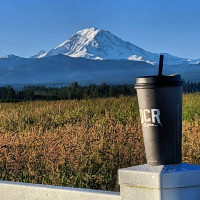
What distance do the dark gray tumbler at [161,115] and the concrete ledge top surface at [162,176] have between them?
141mm

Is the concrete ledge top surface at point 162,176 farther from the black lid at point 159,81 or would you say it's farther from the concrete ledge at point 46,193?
the black lid at point 159,81

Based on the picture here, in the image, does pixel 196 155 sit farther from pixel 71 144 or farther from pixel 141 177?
pixel 141 177

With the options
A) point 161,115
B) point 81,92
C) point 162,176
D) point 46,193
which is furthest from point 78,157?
point 81,92

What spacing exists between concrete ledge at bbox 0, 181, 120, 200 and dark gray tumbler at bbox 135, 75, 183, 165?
27.6 inches

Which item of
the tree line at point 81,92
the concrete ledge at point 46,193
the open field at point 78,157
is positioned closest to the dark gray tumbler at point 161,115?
the concrete ledge at point 46,193

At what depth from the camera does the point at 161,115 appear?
528 centimetres

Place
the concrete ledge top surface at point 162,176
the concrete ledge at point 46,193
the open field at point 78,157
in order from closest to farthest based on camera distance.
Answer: the concrete ledge top surface at point 162,176 < the concrete ledge at point 46,193 < the open field at point 78,157

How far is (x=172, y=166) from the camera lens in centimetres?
536

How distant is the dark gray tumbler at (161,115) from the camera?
525cm

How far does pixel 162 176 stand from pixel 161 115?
575mm

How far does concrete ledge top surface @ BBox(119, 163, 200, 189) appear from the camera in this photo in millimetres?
5102

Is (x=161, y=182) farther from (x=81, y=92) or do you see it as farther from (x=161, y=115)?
(x=81, y=92)

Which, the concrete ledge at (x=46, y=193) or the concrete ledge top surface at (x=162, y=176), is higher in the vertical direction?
the concrete ledge top surface at (x=162, y=176)

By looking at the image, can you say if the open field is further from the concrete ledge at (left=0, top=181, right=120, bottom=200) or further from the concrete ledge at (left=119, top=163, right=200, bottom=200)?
the concrete ledge at (left=119, top=163, right=200, bottom=200)
